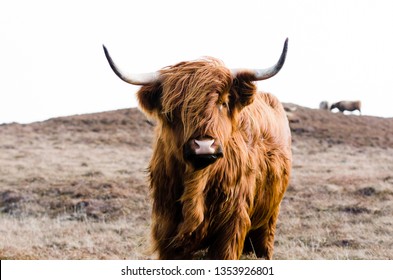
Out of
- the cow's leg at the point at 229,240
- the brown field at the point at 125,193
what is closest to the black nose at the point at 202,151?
the cow's leg at the point at 229,240

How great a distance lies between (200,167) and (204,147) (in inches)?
9.3

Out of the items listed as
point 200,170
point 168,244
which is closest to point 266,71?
point 200,170

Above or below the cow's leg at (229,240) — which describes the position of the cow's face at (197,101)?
above

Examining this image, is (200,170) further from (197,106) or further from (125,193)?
(125,193)

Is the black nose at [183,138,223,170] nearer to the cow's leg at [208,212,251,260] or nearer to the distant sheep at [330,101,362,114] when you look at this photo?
the cow's leg at [208,212,251,260]

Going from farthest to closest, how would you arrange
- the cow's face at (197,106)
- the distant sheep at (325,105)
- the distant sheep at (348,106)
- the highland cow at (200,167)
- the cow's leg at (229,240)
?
the distant sheep at (325,105), the distant sheep at (348,106), the cow's leg at (229,240), the highland cow at (200,167), the cow's face at (197,106)

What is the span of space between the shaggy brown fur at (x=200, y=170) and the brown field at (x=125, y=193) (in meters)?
0.65

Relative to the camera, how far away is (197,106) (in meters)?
5.08

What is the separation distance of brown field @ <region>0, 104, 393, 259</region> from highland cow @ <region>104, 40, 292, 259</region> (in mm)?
657

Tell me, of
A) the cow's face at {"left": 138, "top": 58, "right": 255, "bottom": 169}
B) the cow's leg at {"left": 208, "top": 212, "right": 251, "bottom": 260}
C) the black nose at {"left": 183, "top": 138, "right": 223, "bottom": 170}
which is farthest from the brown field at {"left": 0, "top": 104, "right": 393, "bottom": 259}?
the black nose at {"left": 183, "top": 138, "right": 223, "bottom": 170}

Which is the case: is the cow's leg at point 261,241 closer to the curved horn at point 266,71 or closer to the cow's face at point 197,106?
the cow's face at point 197,106

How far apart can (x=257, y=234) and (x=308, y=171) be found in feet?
49.9

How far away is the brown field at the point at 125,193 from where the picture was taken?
10086 millimetres

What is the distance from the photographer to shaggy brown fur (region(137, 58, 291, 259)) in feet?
17.0
